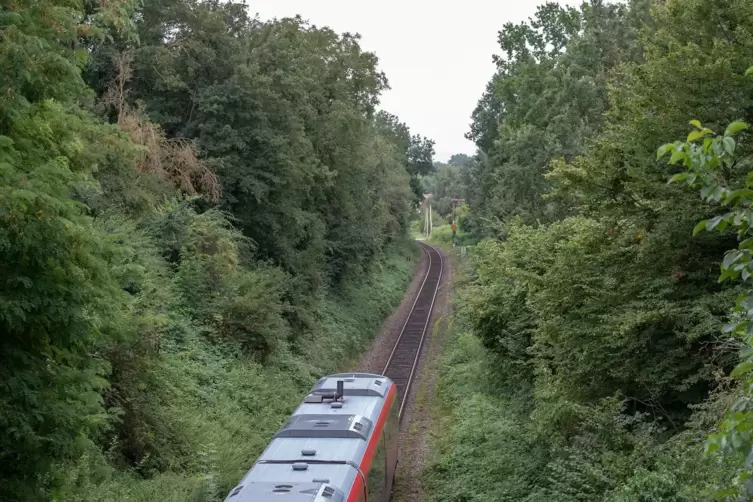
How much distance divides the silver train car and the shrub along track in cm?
299

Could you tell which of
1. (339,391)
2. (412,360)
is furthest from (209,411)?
(412,360)

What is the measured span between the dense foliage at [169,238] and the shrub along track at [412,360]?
1217 mm

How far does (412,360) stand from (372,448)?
1597 cm

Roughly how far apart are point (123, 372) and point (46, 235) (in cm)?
613

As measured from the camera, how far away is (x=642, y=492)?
8.16 meters

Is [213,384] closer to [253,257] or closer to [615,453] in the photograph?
[253,257]

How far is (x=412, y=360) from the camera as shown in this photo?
87.4 ft

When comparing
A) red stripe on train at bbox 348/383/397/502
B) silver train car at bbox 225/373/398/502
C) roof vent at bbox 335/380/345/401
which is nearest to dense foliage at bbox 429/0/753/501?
red stripe on train at bbox 348/383/397/502

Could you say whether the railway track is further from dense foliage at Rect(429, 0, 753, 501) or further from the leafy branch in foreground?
the leafy branch in foreground

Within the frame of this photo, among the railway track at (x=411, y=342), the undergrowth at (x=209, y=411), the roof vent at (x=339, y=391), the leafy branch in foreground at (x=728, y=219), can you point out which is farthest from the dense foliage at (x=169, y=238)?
the leafy branch in foreground at (x=728, y=219)

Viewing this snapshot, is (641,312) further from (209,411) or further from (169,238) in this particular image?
(169,238)

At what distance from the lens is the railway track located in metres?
24.0

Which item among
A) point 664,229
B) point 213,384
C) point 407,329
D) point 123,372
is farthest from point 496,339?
point 407,329

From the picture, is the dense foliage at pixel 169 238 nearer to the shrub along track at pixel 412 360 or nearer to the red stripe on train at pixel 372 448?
the shrub along track at pixel 412 360
